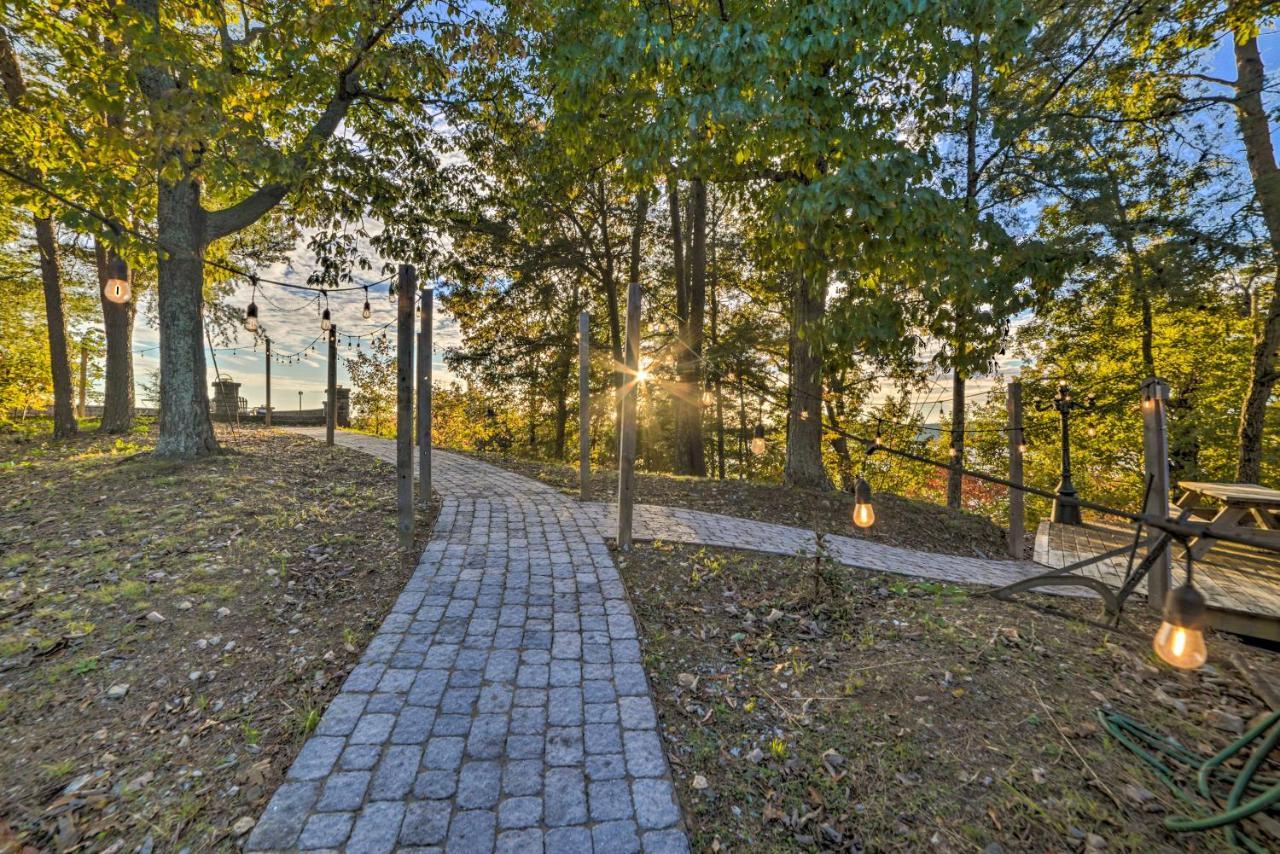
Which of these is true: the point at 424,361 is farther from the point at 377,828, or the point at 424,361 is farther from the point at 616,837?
the point at 616,837

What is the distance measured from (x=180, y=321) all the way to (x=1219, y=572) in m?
13.8

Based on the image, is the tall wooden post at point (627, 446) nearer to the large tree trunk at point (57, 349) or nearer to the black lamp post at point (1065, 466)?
the black lamp post at point (1065, 466)

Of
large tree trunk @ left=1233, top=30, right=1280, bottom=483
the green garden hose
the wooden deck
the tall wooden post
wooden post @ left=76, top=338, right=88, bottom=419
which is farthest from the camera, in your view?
wooden post @ left=76, top=338, right=88, bottom=419

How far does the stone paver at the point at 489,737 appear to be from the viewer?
6.31 feet

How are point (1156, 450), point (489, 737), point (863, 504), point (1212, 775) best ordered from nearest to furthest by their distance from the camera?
1. point (1212, 775)
2. point (489, 737)
3. point (863, 504)
4. point (1156, 450)

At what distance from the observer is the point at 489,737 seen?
7.91ft

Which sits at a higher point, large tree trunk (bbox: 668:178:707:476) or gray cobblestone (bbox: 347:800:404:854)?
large tree trunk (bbox: 668:178:707:476)

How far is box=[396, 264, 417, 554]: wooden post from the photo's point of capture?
4.66 m

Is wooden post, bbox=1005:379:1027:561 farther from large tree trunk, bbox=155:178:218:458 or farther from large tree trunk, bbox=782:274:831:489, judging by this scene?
large tree trunk, bbox=155:178:218:458

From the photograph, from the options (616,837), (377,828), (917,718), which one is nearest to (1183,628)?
(917,718)

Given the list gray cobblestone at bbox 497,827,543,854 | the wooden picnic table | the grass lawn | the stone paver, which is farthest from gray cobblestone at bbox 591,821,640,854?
the wooden picnic table

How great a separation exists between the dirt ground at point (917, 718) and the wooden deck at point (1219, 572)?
1597 mm

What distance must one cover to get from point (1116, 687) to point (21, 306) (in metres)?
22.3

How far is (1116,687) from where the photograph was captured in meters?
2.82
